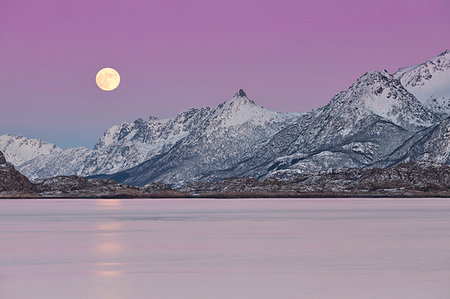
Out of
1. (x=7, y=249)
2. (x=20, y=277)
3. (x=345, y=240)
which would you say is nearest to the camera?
(x=20, y=277)

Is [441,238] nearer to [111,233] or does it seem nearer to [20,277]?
[111,233]

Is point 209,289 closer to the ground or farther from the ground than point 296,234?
farther from the ground

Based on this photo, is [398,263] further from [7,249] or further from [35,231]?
[35,231]

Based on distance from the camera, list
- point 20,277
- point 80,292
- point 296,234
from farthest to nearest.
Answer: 1. point 296,234
2. point 20,277
3. point 80,292

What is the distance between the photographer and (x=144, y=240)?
9688 cm

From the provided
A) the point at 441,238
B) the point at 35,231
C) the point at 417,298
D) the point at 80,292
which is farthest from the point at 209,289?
the point at 35,231

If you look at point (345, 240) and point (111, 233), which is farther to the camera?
point (111, 233)

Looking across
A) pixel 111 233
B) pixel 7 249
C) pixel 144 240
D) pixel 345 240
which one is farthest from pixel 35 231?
pixel 345 240

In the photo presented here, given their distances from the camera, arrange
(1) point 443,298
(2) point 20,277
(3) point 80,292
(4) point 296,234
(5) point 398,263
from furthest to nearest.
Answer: (4) point 296,234, (5) point 398,263, (2) point 20,277, (3) point 80,292, (1) point 443,298

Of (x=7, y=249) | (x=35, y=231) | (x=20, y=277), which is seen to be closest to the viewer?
(x=20, y=277)

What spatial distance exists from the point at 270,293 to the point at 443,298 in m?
10.0

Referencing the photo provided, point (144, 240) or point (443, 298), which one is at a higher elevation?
point (443, 298)

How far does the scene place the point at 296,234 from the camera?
107 metres

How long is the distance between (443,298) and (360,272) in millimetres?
14097
